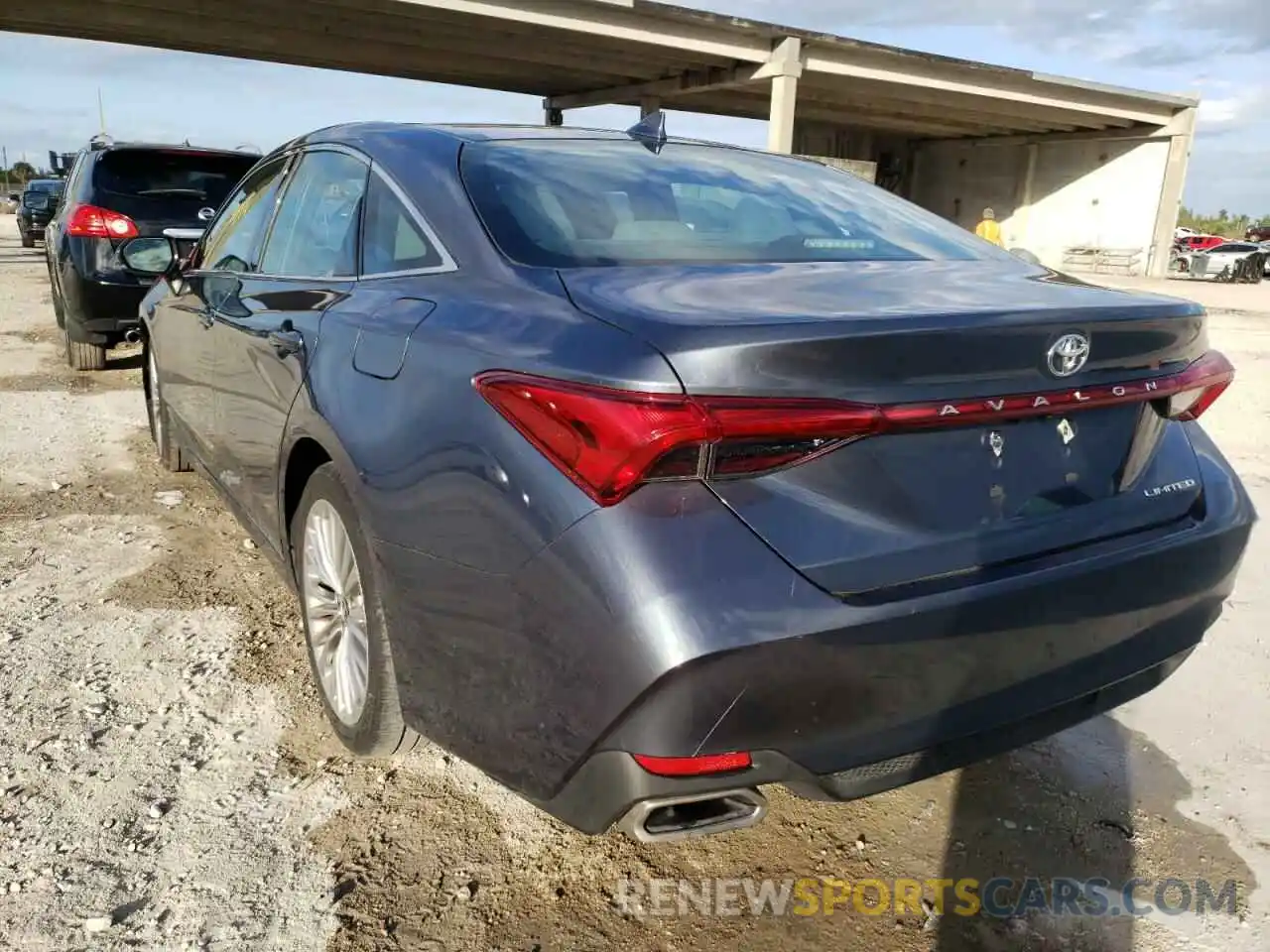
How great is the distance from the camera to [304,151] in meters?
3.19

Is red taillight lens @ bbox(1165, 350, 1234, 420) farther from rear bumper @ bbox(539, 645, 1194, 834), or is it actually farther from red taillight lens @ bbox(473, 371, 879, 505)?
red taillight lens @ bbox(473, 371, 879, 505)

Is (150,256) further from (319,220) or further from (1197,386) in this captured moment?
(1197,386)

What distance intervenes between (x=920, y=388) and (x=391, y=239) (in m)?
1.42

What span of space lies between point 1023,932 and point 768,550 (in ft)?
3.81

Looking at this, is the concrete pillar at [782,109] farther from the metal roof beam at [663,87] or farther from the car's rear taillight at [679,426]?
the car's rear taillight at [679,426]

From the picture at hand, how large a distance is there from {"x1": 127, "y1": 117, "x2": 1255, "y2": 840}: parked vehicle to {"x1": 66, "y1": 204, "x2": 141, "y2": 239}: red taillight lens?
5.55 metres

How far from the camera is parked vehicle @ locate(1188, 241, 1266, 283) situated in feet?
102

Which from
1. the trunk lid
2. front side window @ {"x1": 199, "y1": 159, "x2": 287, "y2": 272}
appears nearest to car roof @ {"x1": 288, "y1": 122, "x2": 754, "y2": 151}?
front side window @ {"x1": 199, "y1": 159, "x2": 287, "y2": 272}

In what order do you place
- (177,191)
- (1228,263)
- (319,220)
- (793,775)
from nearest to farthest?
1. (793,775)
2. (319,220)
3. (177,191)
4. (1228,263)

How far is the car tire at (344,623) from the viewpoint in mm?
2236

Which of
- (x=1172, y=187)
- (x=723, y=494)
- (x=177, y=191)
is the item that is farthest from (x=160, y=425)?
(x=1172, y=187)

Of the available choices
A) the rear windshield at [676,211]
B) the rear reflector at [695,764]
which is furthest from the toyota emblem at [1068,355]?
the rear reflector at [695,764]

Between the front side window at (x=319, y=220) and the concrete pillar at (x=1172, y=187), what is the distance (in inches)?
1279

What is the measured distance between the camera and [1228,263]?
101 feet
